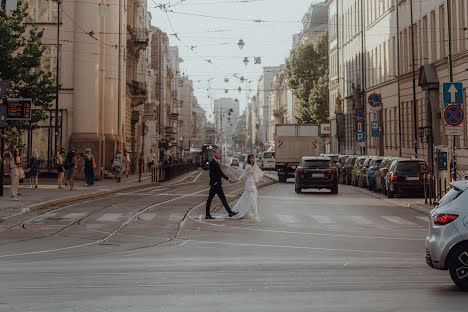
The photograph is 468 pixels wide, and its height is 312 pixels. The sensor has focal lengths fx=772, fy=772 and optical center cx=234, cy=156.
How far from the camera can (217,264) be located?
11.3m

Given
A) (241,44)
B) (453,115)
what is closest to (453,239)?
(453,115)

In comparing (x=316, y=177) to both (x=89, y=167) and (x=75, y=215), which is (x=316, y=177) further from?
(x=75, y=215)

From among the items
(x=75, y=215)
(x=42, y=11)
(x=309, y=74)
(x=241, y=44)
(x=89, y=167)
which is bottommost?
(x=75, y=215)

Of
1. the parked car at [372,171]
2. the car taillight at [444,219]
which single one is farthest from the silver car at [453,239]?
the parked car at [372,171]

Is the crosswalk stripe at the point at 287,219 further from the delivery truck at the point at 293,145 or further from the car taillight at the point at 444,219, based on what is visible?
the delivery truck at the point at 293,145

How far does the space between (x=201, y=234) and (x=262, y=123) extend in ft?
593

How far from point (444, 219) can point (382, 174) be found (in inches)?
959

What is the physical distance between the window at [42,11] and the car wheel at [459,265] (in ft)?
130

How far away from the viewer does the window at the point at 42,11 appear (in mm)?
45594

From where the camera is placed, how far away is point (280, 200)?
28.8 meters

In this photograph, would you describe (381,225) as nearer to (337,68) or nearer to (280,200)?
(280,200)

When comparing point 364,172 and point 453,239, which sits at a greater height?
point 364,172

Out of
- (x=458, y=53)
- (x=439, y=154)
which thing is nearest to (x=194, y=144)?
(x=458, y=53)

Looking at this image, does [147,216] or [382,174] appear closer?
[147,216]
